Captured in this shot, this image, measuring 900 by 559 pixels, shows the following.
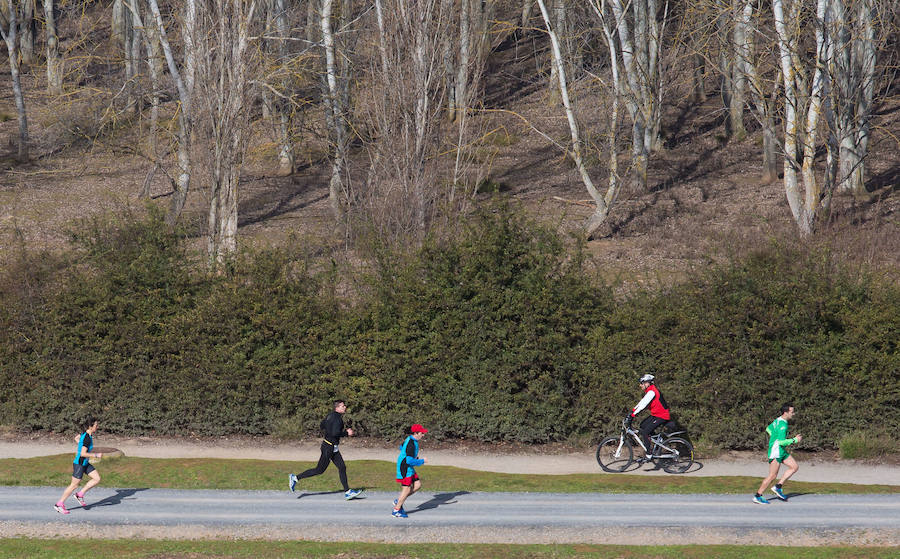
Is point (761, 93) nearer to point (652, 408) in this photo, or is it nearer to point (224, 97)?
point (652, 408)

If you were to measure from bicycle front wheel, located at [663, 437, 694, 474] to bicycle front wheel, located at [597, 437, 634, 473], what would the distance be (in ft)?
2.54

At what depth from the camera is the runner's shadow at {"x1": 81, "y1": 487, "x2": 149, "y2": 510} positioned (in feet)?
49.5

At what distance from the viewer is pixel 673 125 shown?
47.1 m

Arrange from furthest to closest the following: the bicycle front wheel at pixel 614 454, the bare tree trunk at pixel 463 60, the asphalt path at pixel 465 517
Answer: the bare tree trunk at pixel 463 60 → the bicycle front wheel at pixel 614 454 → the asphalt path at pixel 465 517

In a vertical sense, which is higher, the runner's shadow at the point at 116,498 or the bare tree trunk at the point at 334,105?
the bare tree trunk at the point at 334,105

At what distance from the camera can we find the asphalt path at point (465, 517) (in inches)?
536

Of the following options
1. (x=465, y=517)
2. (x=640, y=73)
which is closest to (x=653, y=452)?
(x=465, y=517)

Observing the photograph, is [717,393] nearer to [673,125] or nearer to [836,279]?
[836,279]

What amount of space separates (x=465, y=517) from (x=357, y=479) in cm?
308

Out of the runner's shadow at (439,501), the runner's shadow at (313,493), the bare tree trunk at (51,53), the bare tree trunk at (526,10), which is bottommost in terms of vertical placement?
the runner's shadow at (439,501)

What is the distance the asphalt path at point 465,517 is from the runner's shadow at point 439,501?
2 cm

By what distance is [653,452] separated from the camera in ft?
58.7

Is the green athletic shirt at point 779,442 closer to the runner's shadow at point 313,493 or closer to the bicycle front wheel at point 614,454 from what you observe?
the bicycle front wheel at point 614,454

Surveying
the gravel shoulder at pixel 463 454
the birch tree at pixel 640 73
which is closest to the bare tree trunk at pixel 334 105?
the birch tree at pixel 640 73
